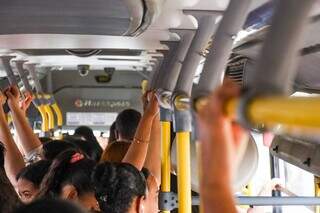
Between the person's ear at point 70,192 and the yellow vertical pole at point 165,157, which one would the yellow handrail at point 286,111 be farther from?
the yellow vertical pole at point 165,157

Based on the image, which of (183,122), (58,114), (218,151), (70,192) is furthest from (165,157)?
(58,114)

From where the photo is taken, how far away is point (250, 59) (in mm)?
3260

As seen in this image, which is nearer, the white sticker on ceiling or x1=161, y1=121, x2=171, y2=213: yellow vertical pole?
x1=161, y1=121, x2=171, y2=213: yellow vertical pole

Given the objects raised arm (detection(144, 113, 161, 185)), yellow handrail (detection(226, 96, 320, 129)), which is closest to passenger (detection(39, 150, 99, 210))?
raised arm (detection(144, 113, 161, 185))

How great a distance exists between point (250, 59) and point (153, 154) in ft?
2.51

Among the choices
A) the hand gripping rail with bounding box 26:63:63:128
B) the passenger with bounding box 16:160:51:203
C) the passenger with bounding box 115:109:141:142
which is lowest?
the passenger with bounding box 16:160:51:203

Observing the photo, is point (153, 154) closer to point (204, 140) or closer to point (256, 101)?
point (204, 140)

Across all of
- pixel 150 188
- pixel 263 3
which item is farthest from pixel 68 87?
pixel 263 3

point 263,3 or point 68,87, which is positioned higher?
point 68,87

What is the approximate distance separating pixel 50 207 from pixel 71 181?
1.46 m

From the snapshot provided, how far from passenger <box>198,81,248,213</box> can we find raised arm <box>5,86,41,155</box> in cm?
262

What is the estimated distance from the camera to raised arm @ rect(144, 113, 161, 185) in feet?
10.4

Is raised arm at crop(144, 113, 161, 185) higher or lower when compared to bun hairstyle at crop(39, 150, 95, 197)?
higher

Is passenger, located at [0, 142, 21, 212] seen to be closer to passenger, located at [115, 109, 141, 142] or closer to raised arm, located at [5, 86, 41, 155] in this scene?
raised arm, located at [5, 86, 41, 155]
